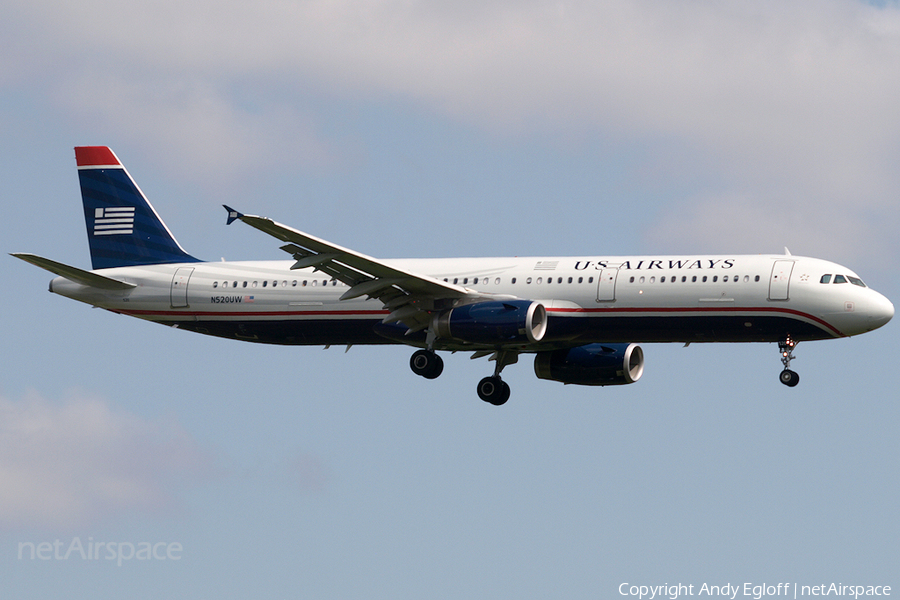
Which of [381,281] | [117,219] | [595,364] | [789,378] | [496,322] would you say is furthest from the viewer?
[117,219]

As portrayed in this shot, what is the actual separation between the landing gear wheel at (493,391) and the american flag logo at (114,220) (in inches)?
631

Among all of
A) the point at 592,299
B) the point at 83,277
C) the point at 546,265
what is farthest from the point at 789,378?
the point at 83,277

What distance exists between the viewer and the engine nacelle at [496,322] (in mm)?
44406

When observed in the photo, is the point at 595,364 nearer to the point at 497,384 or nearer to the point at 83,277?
the point at 497,384

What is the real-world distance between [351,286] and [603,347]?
421 inches

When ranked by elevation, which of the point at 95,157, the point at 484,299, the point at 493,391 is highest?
the point at 95,157

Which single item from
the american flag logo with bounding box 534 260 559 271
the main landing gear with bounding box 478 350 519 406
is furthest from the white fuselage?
the main landing gear with bounding box 478 350 519 406

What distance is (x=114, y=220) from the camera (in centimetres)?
5519

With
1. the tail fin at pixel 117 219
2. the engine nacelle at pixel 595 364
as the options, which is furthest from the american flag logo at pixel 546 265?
the tail fin at pixel 117 219

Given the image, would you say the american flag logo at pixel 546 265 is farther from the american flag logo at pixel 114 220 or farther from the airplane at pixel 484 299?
the american flag logo at pixel 114 220

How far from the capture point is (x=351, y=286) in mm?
47156

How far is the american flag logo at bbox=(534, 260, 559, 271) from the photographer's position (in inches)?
1863

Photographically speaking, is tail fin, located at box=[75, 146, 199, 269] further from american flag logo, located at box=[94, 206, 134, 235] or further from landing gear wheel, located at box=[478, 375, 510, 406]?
landing gear wheel, located at box=[478, 375, 510, 406]

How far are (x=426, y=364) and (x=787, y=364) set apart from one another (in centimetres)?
1267
